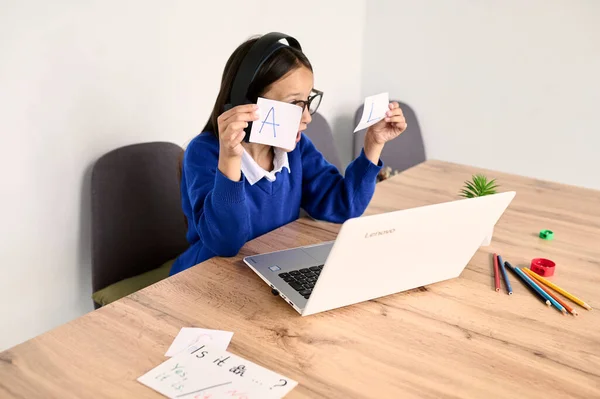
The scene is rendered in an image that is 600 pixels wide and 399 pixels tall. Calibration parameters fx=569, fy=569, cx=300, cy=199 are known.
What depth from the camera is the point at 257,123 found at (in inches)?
41.6

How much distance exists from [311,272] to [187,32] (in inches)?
42.0

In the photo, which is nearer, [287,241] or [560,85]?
[287,241]

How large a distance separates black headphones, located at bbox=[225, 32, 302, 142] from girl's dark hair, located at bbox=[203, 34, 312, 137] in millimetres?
19

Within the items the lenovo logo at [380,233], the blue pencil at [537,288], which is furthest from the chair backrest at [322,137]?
the lenovo logo at [380,233]

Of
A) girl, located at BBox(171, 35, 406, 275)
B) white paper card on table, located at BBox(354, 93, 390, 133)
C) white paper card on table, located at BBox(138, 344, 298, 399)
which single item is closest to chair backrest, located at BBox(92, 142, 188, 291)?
girl, located at BBox(171, 35, 406, 275)

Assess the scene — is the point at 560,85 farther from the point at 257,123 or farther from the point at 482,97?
the point at 257,123

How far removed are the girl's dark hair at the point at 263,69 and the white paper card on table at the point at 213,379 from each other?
2.00 ft

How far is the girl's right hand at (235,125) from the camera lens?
3.40 ft

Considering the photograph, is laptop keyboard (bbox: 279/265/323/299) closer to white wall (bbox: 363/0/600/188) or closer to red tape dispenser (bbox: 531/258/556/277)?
red tape dispenser (bbox: 531/258/556/277)

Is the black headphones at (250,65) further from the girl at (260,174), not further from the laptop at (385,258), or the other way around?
the laptop at (385,258)

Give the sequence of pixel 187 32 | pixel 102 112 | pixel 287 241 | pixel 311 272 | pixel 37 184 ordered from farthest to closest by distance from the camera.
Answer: pixel 187 32
pixel 102 112
pixel 37 184
pixel 287 241
pixel 311 272

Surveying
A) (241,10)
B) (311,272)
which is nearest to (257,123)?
(311,272)

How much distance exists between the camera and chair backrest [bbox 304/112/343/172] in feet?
7.43

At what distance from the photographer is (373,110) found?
47.9 inches
